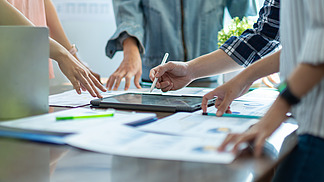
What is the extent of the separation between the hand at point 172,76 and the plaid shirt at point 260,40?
0.16 m

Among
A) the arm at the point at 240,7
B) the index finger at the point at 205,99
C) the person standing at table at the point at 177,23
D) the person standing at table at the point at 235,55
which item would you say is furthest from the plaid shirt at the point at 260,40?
the arm at the point at 240,7

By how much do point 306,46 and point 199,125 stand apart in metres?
0.25

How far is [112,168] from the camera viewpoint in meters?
0.52

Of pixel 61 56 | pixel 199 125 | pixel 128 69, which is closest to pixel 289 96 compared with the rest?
pixel 199 125

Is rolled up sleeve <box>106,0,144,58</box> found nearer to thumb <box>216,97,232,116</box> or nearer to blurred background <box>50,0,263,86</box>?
thumb <box>216,97,232,116</box>

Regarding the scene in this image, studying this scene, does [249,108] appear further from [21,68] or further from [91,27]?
[91,27]

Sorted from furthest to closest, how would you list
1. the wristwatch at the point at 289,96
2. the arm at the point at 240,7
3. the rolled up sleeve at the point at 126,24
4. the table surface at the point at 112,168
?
the arm at the point at 240,7 → the rolled up sleeve at the point at 126,24 → the wristwatch at the point at 289,96 → the table surface at the point at 112,168

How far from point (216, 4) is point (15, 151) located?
64.2 inches

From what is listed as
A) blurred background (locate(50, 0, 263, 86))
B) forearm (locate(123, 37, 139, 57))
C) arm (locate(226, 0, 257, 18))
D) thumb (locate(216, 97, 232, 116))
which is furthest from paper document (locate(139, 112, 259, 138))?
blurred background (locate(50, 0, 263, 86))

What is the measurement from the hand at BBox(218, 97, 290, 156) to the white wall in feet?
8.99

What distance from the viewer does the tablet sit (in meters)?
0.91

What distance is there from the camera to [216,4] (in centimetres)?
202

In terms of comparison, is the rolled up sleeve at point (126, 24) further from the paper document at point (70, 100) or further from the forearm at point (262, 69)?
the forearm at point (262, 69)

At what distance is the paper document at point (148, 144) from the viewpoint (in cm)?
52
